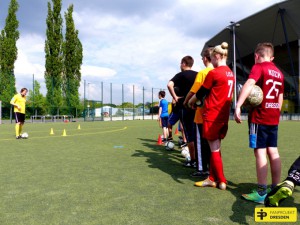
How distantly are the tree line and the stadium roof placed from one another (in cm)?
1869

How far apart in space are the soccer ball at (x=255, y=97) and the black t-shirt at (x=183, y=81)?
1.80 meters

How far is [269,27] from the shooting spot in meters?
31.8

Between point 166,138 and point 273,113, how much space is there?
6085mm

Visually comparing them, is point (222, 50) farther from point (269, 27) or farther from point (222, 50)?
point (269, 27)

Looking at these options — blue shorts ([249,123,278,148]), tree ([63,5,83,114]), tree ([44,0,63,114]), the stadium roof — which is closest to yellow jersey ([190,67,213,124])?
blue shorts ([249,123,278,148])

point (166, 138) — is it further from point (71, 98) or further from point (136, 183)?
point (71, 98)

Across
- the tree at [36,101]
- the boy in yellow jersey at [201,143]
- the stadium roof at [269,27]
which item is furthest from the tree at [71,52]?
the boy in yellow jersey at [201,143]

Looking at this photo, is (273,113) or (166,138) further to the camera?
(166,138)

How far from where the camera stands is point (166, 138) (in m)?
9.41

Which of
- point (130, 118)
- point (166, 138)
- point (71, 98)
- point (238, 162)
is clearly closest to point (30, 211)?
point (238, 162)

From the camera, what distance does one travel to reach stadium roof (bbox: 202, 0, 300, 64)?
92.5 ft

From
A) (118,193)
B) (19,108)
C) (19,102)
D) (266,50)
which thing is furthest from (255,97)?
(19,102)

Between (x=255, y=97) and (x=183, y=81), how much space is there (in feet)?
6.18

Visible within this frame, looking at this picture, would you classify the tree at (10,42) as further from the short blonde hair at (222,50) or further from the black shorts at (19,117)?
the short blonde hair at (222,50)
